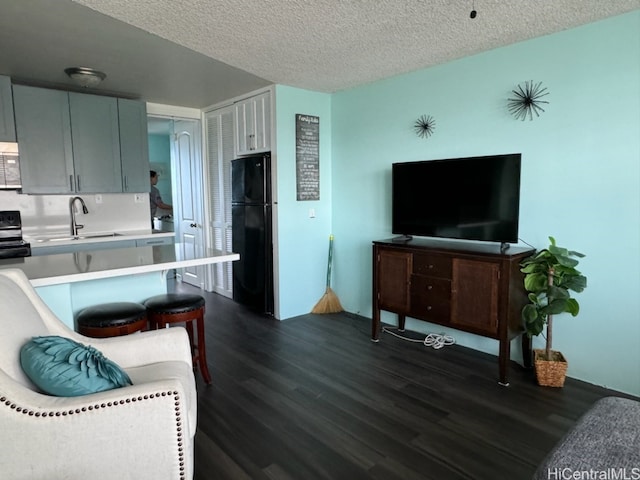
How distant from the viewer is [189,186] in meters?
5.55

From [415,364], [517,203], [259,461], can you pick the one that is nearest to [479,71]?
[517,203]

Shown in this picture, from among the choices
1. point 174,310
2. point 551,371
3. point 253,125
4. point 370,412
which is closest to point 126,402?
point 174,310

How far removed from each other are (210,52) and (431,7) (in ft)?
5.71

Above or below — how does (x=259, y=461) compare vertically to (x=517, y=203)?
below

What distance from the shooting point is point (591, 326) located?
2693 mm

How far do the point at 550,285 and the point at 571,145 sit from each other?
0.97 metres

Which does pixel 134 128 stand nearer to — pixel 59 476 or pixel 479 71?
pixel 479 71

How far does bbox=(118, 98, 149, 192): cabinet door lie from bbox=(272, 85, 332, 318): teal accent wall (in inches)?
66.6

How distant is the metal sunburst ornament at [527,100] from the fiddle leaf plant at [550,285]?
3.07 feet

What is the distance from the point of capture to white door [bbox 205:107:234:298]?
191 inches

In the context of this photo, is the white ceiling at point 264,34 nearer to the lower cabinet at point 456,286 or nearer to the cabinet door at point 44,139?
the cabinet door at point 44,139

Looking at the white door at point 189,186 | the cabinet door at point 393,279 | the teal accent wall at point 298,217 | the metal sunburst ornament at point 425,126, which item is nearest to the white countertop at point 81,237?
the white door at point 189,186

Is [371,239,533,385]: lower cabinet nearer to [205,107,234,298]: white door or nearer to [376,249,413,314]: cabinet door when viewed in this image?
[376,249,413,314]: cabinet door

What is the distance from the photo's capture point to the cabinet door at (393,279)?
3.24m
